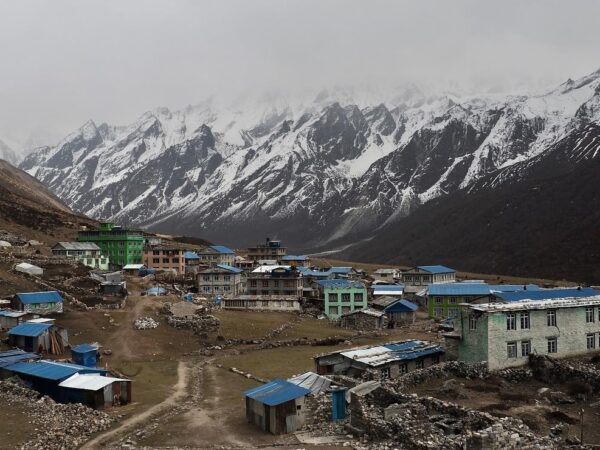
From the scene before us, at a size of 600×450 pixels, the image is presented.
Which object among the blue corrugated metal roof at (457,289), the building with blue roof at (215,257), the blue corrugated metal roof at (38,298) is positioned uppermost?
the building with blue roof at (215,257)

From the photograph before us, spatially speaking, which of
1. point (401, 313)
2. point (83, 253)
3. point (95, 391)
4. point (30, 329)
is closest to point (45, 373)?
point (95, 391)

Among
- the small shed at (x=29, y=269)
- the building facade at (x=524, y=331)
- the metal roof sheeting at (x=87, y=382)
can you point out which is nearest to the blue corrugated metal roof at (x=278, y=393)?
the metal roof sheeting at (x=87, y=382)

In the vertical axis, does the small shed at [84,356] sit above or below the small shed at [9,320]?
below

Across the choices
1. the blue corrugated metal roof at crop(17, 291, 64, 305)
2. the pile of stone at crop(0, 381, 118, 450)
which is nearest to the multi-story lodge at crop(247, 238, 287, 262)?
the blue corrugated metal roof at crop(17, 291, 64, 305)

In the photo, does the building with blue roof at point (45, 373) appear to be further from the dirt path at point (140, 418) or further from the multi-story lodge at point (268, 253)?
the multi-story lodge at point (268, 253)

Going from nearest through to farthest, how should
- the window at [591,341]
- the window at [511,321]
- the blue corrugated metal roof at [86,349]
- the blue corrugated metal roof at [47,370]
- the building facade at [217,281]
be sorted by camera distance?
the window at [511,321], the blue corrugated metal roof at [47,370], the window at [591,341], the blue corrugated metal roof at [86,349], the building facade at [217,281]

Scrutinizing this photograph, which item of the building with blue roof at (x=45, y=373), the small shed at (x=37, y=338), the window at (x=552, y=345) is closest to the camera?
the building with blue roof at (x=45, y=373)

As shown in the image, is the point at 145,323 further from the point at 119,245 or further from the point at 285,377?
the point at 119,245
